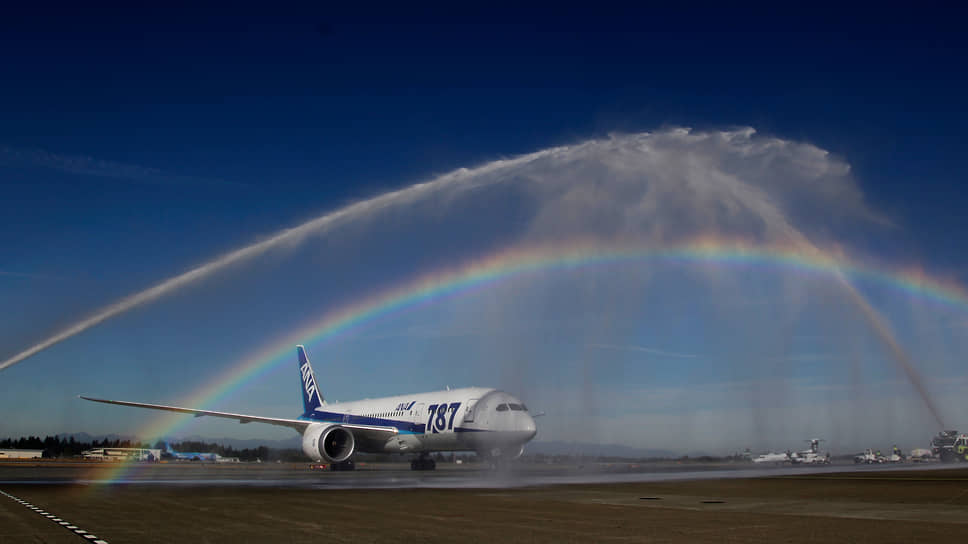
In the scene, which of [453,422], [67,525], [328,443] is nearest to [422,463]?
[328,443]

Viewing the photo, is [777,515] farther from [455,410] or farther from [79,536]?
[455,410]

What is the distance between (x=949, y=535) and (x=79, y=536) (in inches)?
651

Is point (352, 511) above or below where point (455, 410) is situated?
below

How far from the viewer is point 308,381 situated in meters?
79.8

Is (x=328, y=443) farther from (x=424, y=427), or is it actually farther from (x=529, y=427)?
(x=529, y=427)

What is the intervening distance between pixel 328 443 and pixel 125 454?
111m

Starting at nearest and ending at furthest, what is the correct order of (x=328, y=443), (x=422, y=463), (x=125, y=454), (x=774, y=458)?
(x=328, y=443), (x=422, y=463), (x=774, y=458), (x=125, y=454)

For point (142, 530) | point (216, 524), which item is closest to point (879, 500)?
point (216, 524)

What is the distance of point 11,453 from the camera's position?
440 feet

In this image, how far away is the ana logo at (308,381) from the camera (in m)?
78.6

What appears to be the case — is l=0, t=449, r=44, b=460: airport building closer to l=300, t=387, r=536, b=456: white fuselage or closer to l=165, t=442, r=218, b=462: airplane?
l=165, t=442, r=218, b=462: airplane

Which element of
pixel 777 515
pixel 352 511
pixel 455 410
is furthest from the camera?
pixel 455 410

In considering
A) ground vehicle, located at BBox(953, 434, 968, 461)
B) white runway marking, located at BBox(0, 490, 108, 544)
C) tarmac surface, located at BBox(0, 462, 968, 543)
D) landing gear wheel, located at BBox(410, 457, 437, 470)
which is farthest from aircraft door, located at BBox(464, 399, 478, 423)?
ground vehicle, located at BBox(953, 434, 968, 461)

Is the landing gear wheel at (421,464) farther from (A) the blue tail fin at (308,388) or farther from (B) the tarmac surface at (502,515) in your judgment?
(B) the tarmac surface at (502,515)
